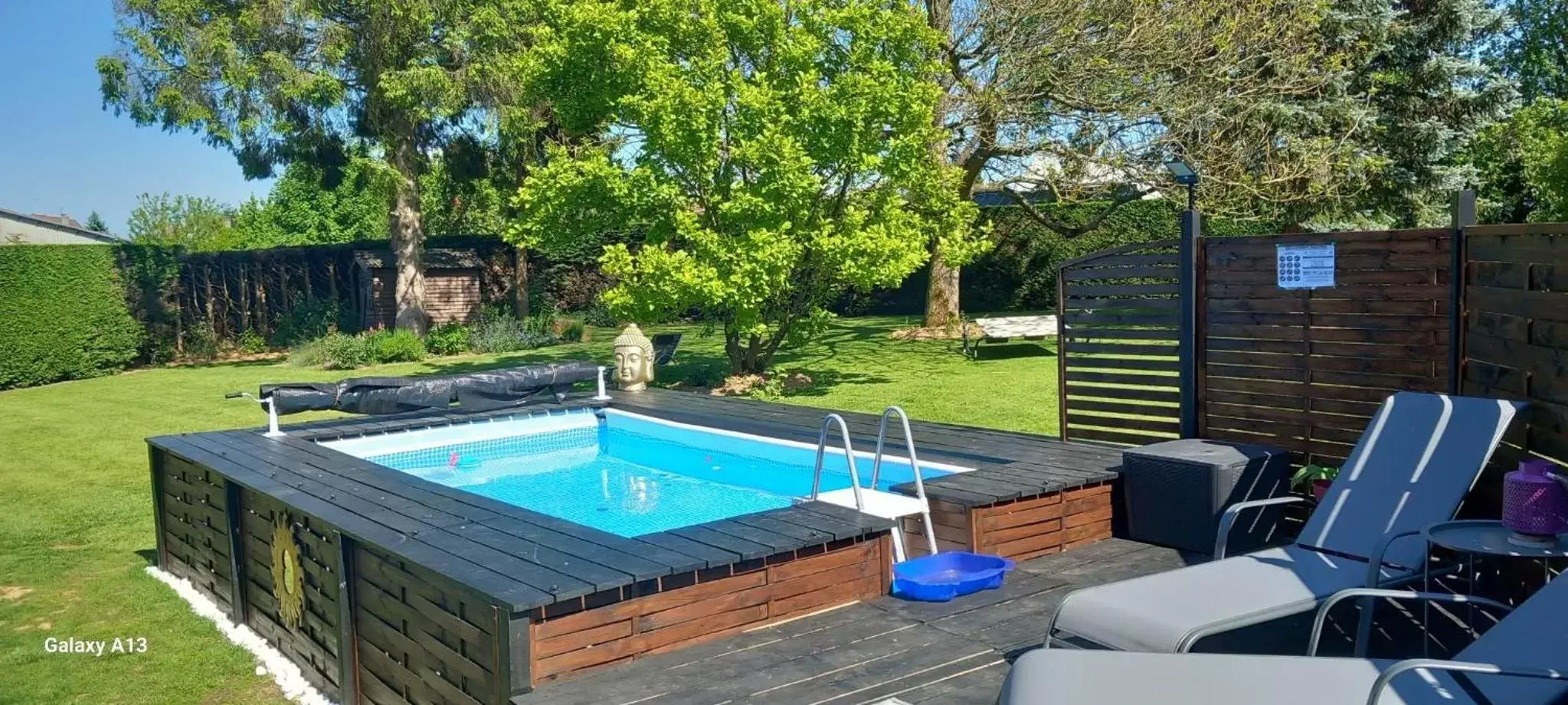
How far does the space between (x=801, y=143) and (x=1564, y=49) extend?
2831 centimetres

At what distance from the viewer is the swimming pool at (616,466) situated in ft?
27.1

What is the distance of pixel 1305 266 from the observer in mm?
5988

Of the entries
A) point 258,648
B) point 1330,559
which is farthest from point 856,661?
point 258,648

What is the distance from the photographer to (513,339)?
2116 cm

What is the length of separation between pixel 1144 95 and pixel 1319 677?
48.4 feet

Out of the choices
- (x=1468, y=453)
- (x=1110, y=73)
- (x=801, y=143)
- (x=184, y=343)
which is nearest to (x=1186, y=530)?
(x=1468, y=453)

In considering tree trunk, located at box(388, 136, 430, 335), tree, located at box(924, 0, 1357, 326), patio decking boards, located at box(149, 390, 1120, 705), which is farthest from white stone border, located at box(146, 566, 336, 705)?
tree trunk, located at box(388, 136, 430, 335)

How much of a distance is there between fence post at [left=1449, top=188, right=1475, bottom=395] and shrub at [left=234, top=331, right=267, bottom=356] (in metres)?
20.8

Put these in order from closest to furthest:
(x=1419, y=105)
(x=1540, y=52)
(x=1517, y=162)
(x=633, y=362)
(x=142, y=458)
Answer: (x=633, y=362) < (x=142, y=458) < (x=1419, y=105) < (x=1517, y=162) < (x=1540, y=52)

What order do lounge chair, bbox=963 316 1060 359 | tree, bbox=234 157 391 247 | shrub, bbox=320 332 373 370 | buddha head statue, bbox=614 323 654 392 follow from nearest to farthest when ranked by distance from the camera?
buddha head statue, bbox=614 323 654 392 → lounge chair, bbox=963 316 1060 359 → shrub, bbox=320 332 373 370 → tree, bbox=234 157 391 247

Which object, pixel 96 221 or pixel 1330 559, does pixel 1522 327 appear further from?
pixel 96 221

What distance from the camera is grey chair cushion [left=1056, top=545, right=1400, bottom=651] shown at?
12.2 ft

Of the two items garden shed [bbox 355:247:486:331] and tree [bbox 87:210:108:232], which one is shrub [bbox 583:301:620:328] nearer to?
garden shed [bbox 355:247:486:331]

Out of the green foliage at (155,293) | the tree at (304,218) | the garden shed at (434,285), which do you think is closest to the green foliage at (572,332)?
the garden shed at (434,285)
